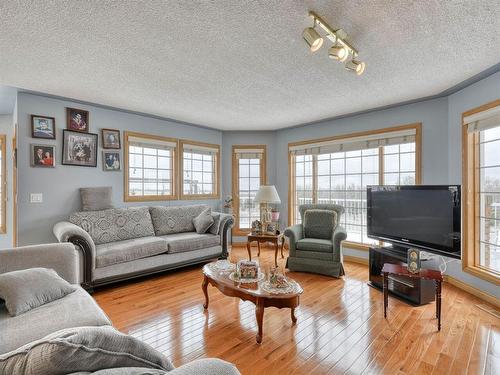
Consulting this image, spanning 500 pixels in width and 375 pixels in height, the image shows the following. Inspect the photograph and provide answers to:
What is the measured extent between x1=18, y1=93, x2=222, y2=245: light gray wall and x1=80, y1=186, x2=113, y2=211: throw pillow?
0.15 meters

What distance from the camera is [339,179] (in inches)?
185

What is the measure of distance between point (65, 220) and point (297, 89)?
3.67 m

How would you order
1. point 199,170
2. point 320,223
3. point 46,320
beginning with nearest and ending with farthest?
point 46,320 → point 320,223 → point 199,170

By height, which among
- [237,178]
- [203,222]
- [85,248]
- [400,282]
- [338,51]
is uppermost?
[338,51]

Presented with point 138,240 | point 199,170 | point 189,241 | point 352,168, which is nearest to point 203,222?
point 189,241

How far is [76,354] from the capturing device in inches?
27.3

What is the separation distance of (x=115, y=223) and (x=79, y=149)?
1.22 meters

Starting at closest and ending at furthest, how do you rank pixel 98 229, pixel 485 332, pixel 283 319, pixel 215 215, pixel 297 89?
pixel 485 332
pixel 283 319
pixel 297 89
pixel 98 229
pixel 215 215

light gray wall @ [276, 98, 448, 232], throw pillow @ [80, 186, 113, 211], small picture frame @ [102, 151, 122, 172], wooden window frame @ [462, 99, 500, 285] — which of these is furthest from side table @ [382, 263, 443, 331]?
small picture frame @ [102, 151, 122, 172]

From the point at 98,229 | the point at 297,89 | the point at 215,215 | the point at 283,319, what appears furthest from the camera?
the point at 215,215

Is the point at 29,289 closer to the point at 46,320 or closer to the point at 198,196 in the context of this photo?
the point at 46,320

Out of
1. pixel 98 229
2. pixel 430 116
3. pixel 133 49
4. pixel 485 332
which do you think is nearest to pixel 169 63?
pixel 133 49

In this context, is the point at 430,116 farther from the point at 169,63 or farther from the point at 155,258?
the point at 155,258

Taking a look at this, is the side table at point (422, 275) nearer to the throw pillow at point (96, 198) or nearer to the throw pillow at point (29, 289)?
the throw pillow at point (29, 289)
